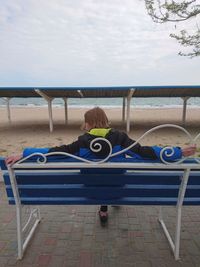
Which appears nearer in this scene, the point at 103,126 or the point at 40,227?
the point at 103,126

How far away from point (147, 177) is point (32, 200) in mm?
1055

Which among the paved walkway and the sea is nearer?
the paved walkway

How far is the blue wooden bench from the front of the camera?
88.0 inches

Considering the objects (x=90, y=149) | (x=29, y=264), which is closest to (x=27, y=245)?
(x=29, y=264)

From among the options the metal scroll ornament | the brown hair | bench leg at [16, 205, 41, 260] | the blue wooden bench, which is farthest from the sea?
the metal scroll ornament

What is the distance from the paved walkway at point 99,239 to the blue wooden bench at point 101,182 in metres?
0.18

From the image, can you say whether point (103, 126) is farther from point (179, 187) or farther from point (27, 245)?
point (27, 245)

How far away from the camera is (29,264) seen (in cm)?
249

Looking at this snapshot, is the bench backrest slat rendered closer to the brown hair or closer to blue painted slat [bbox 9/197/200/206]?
blue painted slat [bbox 9/197/200/206]

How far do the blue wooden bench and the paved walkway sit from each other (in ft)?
0.58

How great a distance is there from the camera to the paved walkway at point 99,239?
2.53 meters

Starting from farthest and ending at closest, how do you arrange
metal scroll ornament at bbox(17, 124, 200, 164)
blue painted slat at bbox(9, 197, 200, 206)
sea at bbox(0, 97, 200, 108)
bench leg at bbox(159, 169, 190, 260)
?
sea at bbox(0, 97, 200, 108) → blue painted slat at bbox(9, 197, 200, 206) → bench leg at bbox(159, 169, 190, 260) → metal scroll ornament at bbox(17, 124, 200, 164)

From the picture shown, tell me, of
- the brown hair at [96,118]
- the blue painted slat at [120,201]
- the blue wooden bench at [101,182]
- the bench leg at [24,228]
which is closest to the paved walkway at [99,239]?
the bench leg at [24,228]

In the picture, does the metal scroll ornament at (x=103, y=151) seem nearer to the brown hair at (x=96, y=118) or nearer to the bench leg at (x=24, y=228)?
the brown hair at (x=96, y=118)
